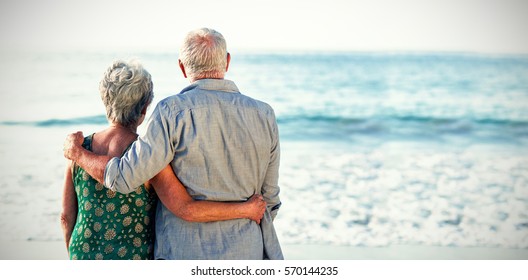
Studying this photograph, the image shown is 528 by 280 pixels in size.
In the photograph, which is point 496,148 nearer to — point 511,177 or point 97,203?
point 511,177

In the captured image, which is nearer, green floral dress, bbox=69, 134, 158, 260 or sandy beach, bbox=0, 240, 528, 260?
green floral dress, bbox=69, 134, 158, 260

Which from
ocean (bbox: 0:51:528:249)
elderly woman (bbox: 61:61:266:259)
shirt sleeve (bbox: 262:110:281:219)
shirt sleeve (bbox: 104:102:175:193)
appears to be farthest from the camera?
ocean (bbox: 0:51:528:249)

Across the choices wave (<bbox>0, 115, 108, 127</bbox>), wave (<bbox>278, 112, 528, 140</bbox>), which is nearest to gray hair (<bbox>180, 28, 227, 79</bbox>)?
wave (<bbox>278, 112, 528, 140</bbox>)

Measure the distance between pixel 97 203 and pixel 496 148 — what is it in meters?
9.18

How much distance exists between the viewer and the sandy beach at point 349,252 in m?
4.44

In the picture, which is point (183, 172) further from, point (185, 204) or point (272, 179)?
point (272, 179)

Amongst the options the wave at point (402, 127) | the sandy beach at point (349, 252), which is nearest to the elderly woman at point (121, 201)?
the sandy beach at point (349, 252)

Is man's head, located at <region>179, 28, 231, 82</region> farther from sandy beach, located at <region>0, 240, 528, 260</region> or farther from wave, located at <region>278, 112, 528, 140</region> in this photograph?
wave, located at <region>278, 112, 528, 140</region>

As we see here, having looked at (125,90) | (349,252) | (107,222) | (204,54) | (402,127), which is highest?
(204,54)

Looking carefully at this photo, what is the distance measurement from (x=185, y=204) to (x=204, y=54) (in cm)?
46

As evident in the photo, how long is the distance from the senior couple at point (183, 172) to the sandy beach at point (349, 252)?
7.71 feet

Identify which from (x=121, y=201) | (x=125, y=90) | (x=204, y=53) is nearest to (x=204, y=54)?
(x=204, y=53)

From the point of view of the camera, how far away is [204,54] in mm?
2084

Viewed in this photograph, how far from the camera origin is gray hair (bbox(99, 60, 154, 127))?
2094mm
